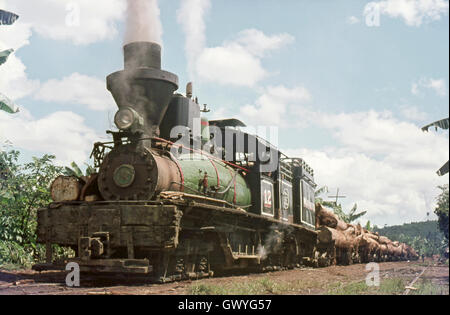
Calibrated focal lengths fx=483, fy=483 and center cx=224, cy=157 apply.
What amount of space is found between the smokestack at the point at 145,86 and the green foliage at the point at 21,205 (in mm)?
6311

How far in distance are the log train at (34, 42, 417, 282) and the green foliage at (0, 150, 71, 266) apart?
4.61 m

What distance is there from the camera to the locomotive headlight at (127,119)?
332 inches

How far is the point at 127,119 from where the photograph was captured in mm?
8477

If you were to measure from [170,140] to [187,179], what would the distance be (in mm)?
1016

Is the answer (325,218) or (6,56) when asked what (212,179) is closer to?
(6,56)

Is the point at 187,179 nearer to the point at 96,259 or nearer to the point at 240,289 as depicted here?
the point at 96,259

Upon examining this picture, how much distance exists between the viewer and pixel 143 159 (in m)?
8.32

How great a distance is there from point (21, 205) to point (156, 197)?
7.86m
